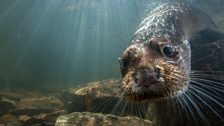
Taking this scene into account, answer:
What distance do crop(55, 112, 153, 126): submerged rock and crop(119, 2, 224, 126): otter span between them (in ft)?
3.46

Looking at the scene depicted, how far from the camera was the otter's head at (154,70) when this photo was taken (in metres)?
3.50

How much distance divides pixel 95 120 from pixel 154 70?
1.79 metres

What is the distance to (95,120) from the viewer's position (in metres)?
4.98

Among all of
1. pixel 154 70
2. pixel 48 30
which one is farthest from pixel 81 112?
pixel 48 30

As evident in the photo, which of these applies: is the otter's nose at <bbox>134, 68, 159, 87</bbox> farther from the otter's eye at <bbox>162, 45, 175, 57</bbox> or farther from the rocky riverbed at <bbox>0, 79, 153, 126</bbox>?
the rocky riverbed at <bbox>0, 79, 153, 126</bbox>

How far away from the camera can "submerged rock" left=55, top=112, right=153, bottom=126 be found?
193 inches

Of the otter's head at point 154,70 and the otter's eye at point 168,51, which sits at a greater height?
the otter's eye at point 168,51

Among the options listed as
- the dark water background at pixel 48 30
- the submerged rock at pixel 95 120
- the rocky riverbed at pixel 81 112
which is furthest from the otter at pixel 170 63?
the dark water background at pixel 48 30

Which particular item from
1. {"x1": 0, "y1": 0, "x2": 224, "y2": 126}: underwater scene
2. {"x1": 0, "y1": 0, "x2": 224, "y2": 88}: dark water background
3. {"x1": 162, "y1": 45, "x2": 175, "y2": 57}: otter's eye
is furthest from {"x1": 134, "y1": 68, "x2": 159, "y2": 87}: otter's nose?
{"x1": 0, "y1": 0, "x2": 224, "y2": 88}: dark water background

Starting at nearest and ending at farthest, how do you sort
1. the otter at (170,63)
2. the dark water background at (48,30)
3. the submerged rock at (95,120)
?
Answer: the otter at (170,63)
the submerged rock at (95,120)
the dark water background at (48,30)

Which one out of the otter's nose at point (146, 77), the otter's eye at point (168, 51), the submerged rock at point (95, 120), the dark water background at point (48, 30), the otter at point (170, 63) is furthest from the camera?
the dark water background at point (48, 30)

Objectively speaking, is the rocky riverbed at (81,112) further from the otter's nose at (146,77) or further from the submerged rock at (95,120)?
the otter's nose at (146,77)

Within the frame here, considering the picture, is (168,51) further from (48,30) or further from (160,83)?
(48,30)

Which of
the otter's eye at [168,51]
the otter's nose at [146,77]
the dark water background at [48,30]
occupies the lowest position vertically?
the otter's nose at [146,77]
